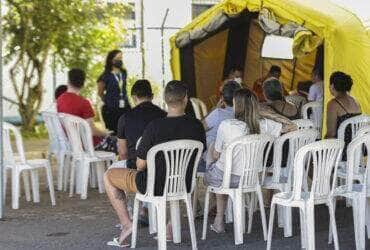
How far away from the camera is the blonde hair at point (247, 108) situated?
22.7 feet

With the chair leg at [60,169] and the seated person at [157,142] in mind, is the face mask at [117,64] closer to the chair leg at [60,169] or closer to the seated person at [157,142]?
the chair leg at [60,169]

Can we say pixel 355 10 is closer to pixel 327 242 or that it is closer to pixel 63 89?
pixel 63 89

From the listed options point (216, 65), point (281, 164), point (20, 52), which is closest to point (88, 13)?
point (20, 52)

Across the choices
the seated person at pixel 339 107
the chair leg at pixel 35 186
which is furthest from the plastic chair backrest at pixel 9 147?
the seated person at pixel 339 107

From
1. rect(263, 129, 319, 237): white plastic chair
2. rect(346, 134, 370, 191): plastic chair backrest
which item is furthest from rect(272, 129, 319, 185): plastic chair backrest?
rect(346, 134, 370, 191): plastic chair backrest

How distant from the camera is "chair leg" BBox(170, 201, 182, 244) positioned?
679cm

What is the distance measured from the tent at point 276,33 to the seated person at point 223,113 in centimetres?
300

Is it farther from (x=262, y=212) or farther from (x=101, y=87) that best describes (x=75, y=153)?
(x=262, y=212)

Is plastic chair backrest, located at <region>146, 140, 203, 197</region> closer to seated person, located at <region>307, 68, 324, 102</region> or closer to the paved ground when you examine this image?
the paved ground

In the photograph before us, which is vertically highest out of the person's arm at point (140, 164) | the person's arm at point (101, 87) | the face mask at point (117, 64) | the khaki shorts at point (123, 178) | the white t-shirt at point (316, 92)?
the face mask at point (117, 64)

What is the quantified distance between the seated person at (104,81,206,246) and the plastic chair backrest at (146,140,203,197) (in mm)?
46

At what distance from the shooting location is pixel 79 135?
9055mm

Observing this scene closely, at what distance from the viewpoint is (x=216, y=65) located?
45.7ft

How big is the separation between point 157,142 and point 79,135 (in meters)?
2.84
